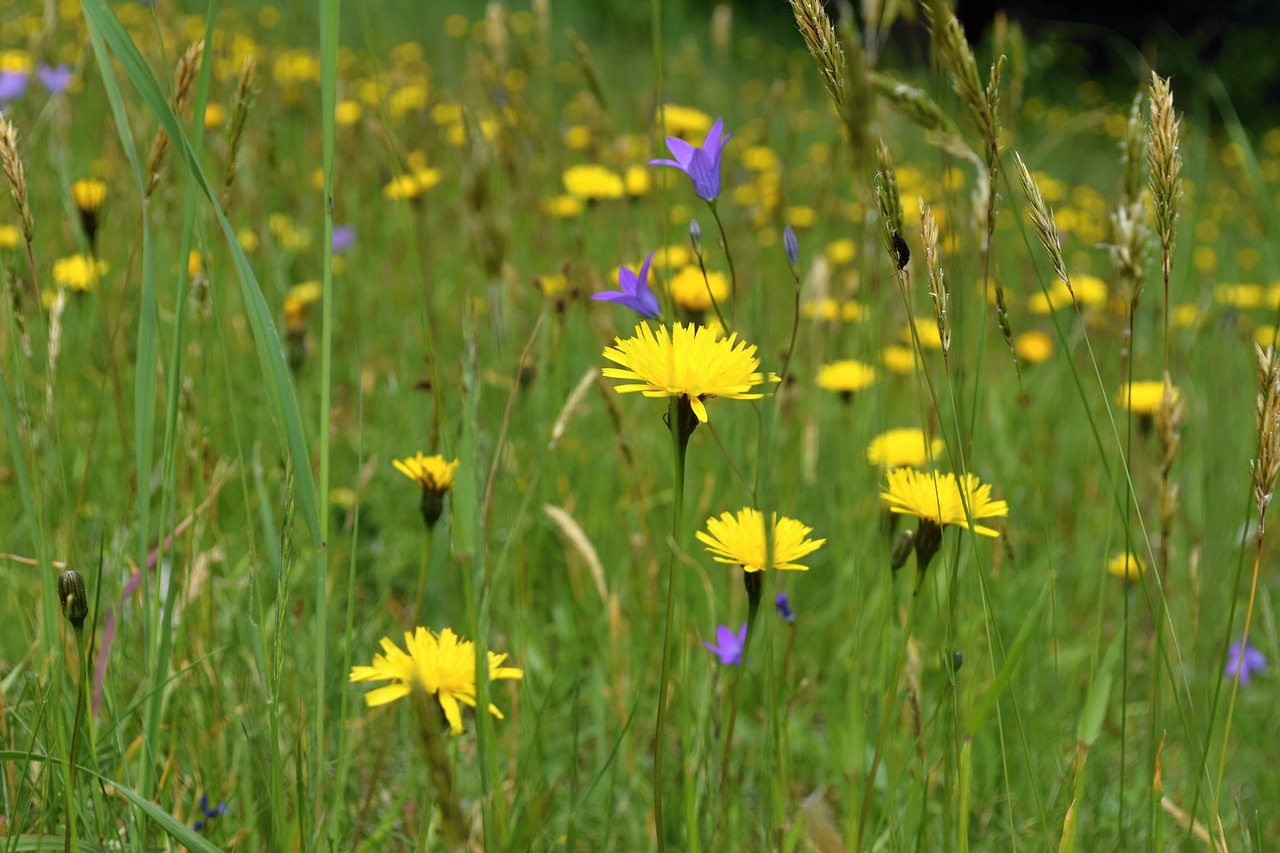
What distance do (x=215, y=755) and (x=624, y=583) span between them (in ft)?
2.14

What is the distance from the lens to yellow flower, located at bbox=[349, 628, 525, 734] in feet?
2.26

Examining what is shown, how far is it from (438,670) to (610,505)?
40.9 inches

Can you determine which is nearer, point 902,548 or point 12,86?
point 902,548

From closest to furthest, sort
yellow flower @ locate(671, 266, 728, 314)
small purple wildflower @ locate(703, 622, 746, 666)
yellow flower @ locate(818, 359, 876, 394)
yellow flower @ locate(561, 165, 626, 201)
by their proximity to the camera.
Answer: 1. small purple wildflower @ locate(703, 622, 746, 666)
2. yellow flower @ locate(671, 266, 728, 314)
3. yellow flower @ locate(818, 359, 876, 394)
4. yellow flower @ locate(561, 165, 626, 201)

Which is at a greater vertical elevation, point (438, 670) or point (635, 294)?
point (635, 294)

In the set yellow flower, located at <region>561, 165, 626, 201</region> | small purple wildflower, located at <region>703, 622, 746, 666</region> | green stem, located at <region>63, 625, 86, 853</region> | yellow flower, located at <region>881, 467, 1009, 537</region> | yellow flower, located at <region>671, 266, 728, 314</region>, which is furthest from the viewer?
yellow flower, located at <region>561, 165, 626, 201</region>

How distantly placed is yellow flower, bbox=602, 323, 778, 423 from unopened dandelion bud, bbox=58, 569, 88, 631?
1.32 ft

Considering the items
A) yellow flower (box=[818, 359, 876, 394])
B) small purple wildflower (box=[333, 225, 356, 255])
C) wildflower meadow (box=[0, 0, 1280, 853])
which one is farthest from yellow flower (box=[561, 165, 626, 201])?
small purple wildflower (box=[333, 225, 356, 255])

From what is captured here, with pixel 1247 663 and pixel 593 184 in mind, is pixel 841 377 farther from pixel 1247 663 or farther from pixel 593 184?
pixel 1247 663

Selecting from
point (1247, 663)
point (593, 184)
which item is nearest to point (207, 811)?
point (593, 184)

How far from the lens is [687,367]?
2.24 ft

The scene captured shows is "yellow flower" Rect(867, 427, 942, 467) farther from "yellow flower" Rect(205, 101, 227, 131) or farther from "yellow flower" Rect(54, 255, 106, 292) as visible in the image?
"yellow flower" Rect(205, 101, 227, 131)

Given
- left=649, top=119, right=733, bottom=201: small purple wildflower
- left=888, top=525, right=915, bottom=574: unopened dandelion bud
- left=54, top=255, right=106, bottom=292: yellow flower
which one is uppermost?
left=649, top=119, right=733, bottom=201: small purple wildflower

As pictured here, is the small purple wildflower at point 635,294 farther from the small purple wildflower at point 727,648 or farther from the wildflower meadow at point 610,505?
the small purple wildflower at point 727,648
